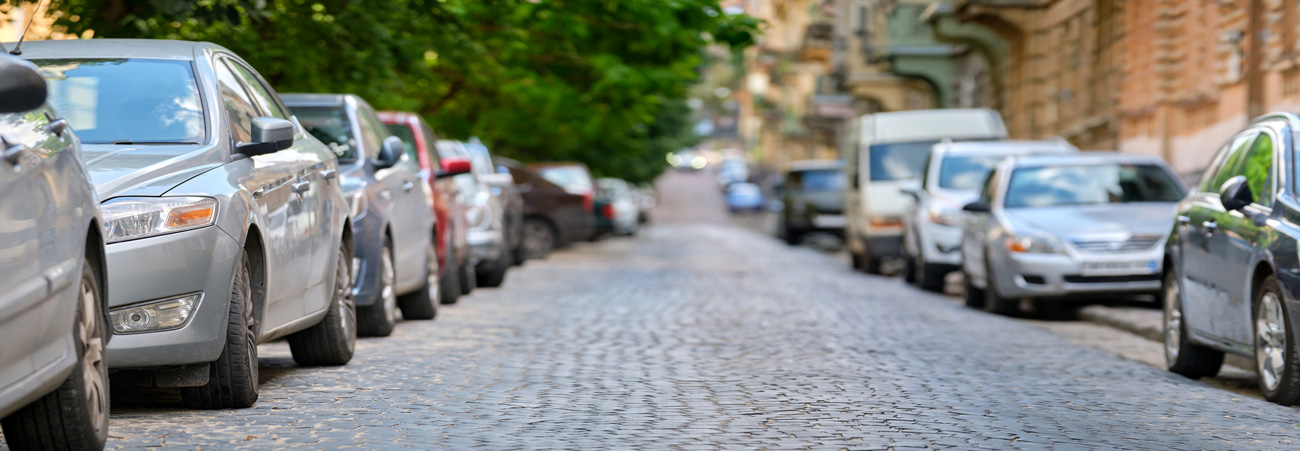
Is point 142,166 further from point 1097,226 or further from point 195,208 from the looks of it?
point 1097,226

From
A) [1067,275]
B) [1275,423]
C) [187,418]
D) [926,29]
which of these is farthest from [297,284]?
[926,29]

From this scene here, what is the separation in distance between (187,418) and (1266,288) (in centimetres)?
477

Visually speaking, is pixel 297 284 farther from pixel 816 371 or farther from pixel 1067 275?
pixel 1067 275

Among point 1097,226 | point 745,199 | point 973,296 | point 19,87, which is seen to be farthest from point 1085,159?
point 745,199

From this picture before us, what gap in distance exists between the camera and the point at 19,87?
15.0 ft

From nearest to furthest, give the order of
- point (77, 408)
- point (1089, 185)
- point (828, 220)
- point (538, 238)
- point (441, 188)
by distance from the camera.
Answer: point (77, 408) → point (441, 188) → point (1089, 185) → point (538, 238) → point (828, 220)

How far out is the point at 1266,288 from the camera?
27.1 feet

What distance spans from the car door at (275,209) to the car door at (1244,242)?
4.34 meters

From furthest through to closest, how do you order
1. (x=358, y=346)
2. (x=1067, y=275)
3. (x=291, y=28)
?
(x=291, y=28)
(x=1067, y=275)
(x=358, y=346)

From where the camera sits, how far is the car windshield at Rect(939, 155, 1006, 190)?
64.2 feet

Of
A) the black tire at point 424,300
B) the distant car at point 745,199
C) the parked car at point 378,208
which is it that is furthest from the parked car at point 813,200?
the distant car at point 745,199

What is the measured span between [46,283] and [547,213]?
21.9m

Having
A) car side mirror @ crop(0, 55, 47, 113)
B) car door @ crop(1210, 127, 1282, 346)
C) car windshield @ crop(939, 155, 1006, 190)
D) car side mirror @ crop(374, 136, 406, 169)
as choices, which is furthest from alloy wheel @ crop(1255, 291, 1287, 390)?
car windshield @ crop(939, 155, 1006, 190)

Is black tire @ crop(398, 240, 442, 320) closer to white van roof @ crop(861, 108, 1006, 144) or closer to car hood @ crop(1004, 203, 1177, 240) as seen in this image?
car hood @ crop(1004, 203, 1177, 240)
